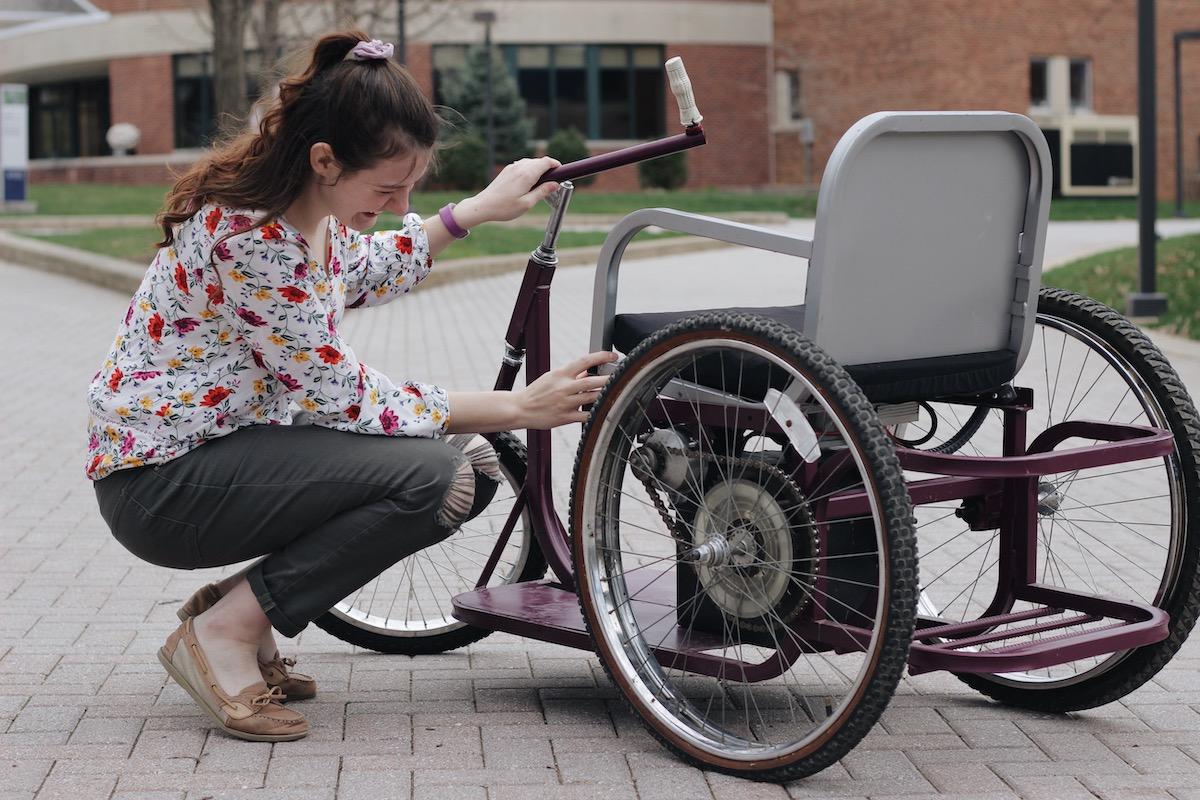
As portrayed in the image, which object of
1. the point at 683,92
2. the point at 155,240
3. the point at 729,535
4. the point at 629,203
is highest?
the point at 629,203

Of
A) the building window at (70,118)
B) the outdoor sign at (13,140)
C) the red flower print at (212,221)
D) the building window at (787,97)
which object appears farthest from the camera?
the building window at (70,118)

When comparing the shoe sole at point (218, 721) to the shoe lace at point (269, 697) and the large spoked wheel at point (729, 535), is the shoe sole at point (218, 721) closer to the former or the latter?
the shoe lace at point (269, 697)

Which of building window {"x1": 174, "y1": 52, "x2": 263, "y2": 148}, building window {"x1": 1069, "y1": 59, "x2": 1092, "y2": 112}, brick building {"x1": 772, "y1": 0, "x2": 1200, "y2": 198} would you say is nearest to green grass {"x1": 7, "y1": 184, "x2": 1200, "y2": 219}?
brick building {"x1": 772, "y1": 0, "x2": 1200, "y2": 198}

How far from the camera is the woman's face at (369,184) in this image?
325 cm

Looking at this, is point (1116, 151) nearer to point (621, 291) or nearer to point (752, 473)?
point (621, 291)

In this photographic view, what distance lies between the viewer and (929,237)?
10.6 feet

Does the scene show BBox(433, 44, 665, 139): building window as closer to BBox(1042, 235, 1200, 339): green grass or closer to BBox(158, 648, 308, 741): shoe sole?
BBox(1042, 235, 1200, 339): green grass

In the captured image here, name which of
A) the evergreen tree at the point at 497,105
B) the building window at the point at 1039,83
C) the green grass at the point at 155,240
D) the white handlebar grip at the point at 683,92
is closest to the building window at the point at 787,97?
the building window at the point at 1039,83

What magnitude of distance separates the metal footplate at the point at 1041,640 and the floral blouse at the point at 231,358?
112cm

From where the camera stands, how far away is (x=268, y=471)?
3371mm

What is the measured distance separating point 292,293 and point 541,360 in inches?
27.4

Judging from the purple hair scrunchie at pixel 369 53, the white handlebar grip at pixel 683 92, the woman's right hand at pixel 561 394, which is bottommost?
the woman's right hand at pixel 561 394

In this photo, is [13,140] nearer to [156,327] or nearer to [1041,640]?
[156,327]

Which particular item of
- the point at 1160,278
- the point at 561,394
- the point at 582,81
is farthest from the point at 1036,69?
the point at 561,394
